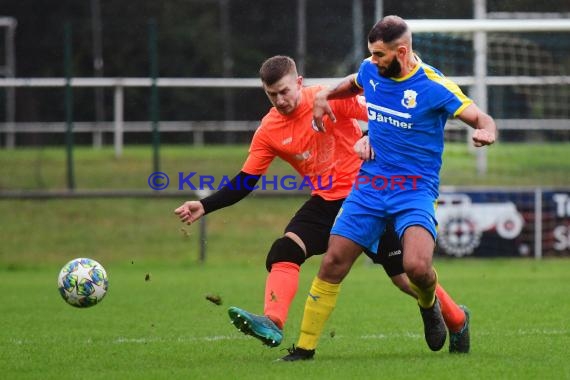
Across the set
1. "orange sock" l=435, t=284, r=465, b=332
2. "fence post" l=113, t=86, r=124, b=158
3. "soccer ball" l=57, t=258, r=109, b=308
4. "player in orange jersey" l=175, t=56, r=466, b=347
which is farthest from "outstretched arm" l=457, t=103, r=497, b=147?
"fence post" l=113, t=86, r=124, b=158

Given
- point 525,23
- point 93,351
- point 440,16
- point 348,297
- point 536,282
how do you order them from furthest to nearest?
point 440,16, point 525,23, point 536,282, point 348,297, point 93,351

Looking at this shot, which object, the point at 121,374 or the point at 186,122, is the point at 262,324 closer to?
the point at 121,374

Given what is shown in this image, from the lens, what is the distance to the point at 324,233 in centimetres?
716

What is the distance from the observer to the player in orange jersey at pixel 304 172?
6.97 metres

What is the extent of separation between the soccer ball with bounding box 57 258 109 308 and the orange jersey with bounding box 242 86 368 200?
1.30 metres

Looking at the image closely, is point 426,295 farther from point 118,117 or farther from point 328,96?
point 118,117

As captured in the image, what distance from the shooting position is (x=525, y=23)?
14344mm

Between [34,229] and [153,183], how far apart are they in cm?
194

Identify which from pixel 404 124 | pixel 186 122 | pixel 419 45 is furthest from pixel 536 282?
pixel 186 122

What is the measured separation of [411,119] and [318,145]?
0.98 m

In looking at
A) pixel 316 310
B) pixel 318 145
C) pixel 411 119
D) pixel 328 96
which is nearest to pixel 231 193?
pixel 318 145

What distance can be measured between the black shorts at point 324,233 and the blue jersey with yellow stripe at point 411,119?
1.78 feet

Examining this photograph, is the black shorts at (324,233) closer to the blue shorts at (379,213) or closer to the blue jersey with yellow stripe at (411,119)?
the blue shorts at (379,213)

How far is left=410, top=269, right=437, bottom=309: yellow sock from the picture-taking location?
6527 millimetres
